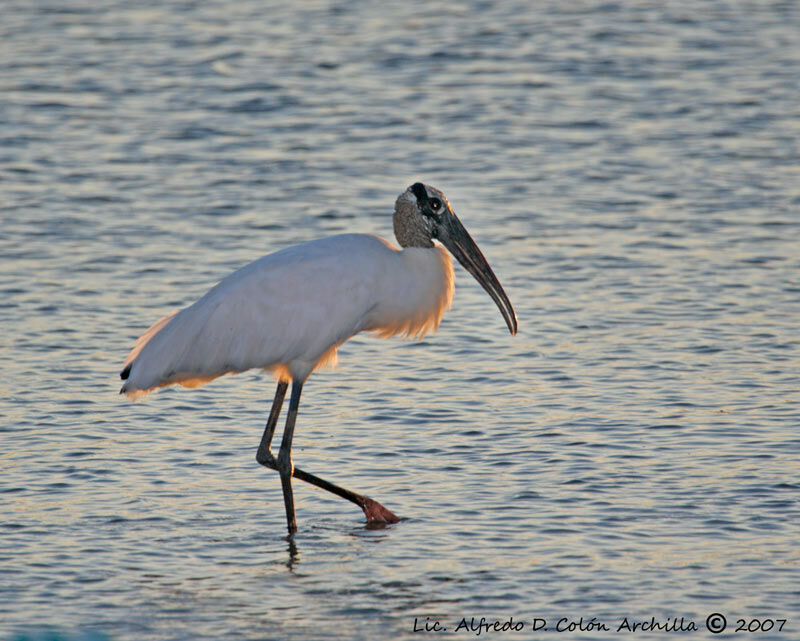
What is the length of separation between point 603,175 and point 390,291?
702 centimetres

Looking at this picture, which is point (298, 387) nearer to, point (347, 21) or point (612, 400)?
point (612, 400)

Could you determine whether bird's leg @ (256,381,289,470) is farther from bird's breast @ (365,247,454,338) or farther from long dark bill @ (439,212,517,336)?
long dark bill @ (439,212,517,336)

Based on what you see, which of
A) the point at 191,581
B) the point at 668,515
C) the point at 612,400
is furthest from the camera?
the point at 612,400

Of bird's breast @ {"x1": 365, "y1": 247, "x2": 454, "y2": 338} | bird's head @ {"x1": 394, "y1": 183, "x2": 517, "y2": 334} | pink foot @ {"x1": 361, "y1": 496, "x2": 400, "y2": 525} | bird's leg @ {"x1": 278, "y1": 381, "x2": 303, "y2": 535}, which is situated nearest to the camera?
pink foot @ {"x1": 361, "y1": 496, "x2": 400, "y2": 525}

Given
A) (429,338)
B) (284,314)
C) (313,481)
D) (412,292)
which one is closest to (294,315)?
(284,314)

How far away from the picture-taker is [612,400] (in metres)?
10.5

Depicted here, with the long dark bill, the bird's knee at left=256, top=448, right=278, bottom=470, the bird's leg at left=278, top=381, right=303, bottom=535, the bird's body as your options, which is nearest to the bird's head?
the long dark bill

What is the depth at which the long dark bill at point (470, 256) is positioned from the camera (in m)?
9.33

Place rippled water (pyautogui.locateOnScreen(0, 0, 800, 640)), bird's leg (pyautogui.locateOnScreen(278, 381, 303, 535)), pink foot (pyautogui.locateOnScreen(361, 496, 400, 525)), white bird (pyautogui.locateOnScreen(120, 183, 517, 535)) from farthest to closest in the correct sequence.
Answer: white bird (pyautogui.locateOnScreen(120, 183, 517, 535)), bird's leg (pyautogui.locateOnScreen(278, 381, 303, 535)), pink foot (pyautogui.locateOnScreen(361, 496, 400, 525)), rippled water (pyautogui.locateOnScreen(0, 0, 800, 640))

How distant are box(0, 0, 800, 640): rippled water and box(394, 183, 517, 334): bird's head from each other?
1.10 meters

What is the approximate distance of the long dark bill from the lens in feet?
30.6

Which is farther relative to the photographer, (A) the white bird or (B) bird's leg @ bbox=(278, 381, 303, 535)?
(A) the white bird

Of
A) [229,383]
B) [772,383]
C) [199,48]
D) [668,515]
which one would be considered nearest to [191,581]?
[668,515]

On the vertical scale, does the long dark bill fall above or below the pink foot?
above
